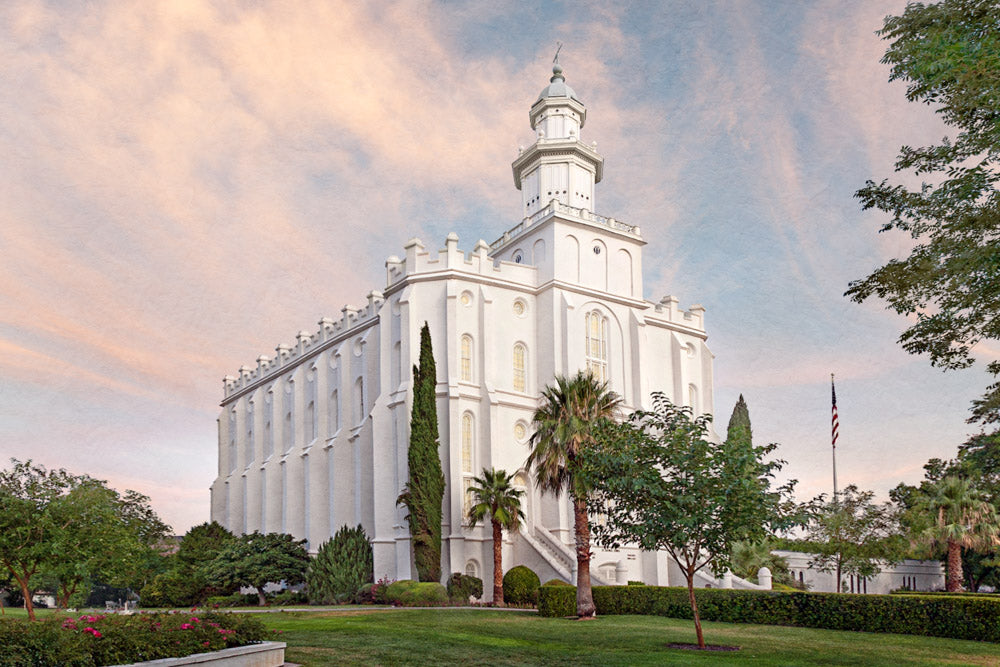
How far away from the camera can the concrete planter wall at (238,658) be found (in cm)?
1170

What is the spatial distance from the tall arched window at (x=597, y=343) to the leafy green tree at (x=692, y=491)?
82.6 feet

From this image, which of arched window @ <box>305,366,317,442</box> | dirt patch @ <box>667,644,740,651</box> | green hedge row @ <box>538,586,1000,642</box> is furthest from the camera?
arched window @ <box>305,366,317,442</box>

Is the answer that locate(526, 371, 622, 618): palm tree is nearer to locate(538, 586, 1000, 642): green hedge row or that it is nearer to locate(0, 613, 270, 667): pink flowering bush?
locate(538, 586, 1000, 642): green hedge row

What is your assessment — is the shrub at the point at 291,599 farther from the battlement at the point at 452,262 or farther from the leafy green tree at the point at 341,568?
the battlement at the point at 452,262

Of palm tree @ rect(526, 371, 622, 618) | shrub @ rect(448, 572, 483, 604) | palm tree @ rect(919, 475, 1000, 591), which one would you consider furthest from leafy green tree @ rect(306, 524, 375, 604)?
palm tree @ rect(919, 475, 1000, 591)

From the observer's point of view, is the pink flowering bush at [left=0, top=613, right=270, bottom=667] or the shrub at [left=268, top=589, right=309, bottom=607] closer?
the pink flowering bush at [left=0, top=613, right=270, bottom=667]

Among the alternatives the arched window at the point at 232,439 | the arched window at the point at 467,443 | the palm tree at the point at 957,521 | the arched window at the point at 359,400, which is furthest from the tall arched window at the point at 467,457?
the arched window at the point at 232,439

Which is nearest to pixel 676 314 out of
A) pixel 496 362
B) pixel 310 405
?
pixel 496 362

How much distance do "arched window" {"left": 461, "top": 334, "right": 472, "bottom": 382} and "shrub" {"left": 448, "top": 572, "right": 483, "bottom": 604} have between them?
949 cm

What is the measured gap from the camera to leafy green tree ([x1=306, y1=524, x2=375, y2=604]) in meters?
41.3

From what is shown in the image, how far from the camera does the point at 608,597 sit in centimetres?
3102

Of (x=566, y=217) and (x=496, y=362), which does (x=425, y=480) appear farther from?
(x=566, y=217)

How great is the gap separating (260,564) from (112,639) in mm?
32645

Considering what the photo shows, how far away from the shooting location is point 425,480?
3928 cm
